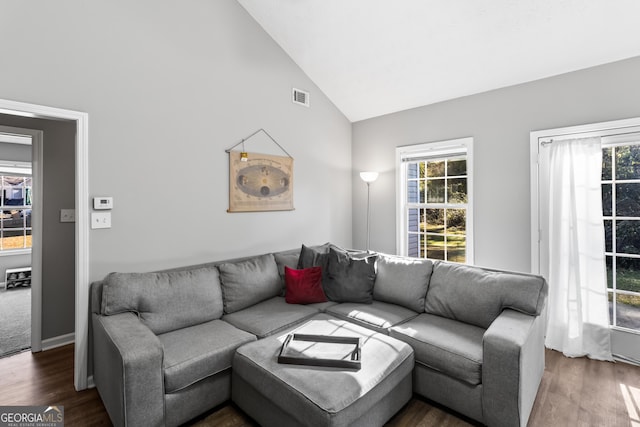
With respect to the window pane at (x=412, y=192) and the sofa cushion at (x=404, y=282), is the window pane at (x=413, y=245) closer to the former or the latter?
the window pane at (x=412, y=192)

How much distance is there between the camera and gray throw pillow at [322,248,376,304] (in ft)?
9.40

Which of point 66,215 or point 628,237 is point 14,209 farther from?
point 628,237

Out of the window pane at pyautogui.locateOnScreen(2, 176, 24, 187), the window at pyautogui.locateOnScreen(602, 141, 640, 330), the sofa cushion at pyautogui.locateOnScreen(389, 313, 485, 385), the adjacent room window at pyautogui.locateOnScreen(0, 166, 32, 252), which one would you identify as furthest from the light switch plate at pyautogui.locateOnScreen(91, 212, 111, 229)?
the window pane at pyautogui.locateOnScreen(2, 176, 24, 187)

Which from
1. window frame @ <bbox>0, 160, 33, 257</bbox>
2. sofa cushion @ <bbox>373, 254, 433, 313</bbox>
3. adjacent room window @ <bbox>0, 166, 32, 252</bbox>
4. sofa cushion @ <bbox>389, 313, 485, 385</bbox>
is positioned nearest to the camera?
sofa cushion @ <bbox>389, 313, 485, 385</bbox>

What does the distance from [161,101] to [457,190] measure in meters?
3.15

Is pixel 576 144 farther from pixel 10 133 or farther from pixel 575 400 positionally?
pixel 10 133

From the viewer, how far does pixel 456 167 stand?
142 inches

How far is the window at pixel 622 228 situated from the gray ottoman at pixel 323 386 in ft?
6.98

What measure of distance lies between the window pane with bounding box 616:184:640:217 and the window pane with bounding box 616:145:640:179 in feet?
0.31

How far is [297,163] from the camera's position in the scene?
376cm

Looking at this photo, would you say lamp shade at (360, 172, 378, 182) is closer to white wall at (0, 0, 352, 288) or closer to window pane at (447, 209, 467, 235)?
white wall at (0, 0, 352, 288)

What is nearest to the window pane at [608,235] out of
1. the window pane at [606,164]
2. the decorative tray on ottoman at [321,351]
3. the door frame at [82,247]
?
the window pane at [606,164]

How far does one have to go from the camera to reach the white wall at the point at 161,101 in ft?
7.12

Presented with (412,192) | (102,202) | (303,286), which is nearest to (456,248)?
(412,192)
